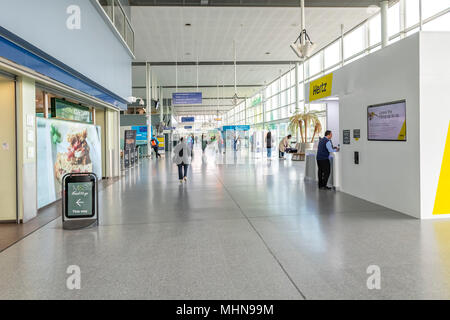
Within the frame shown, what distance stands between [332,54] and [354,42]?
2.42 metres

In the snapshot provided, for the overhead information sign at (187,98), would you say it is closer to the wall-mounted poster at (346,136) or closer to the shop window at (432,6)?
the shop window at (432,6)

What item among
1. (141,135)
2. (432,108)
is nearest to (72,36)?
(432,108)

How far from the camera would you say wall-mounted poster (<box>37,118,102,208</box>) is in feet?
24.4

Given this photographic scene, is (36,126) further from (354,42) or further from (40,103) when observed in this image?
(354,42)

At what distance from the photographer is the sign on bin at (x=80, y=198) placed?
19.5ft

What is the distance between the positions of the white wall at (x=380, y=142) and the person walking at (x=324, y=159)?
46 cm

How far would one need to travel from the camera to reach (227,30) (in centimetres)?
1688

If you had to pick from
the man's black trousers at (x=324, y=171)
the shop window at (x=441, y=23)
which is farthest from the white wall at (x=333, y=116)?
the shop window at (x=441, y=23)

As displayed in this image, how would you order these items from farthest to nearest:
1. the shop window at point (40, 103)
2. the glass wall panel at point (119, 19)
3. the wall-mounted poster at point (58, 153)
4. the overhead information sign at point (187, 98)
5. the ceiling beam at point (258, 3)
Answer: the overhead information sign at point (187, 98) → the ceiling beam at point (258, 3) → the glass wall panel at point (119, 19) → the shop window at point (40, 103) → the wall-mounted poster at point (58, 153)

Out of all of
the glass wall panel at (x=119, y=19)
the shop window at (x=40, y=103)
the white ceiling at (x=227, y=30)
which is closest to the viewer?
the shop window at (x=40, y=103)

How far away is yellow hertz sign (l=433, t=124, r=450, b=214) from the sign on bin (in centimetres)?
584

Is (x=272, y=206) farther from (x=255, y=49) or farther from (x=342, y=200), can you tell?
(x=255, y=49)

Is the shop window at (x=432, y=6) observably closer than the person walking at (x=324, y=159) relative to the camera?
No

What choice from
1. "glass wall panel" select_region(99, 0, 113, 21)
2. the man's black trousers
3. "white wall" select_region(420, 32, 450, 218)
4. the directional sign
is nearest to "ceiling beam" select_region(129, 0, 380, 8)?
"glass wall panel" select_region(99, 0, 113, 21)
